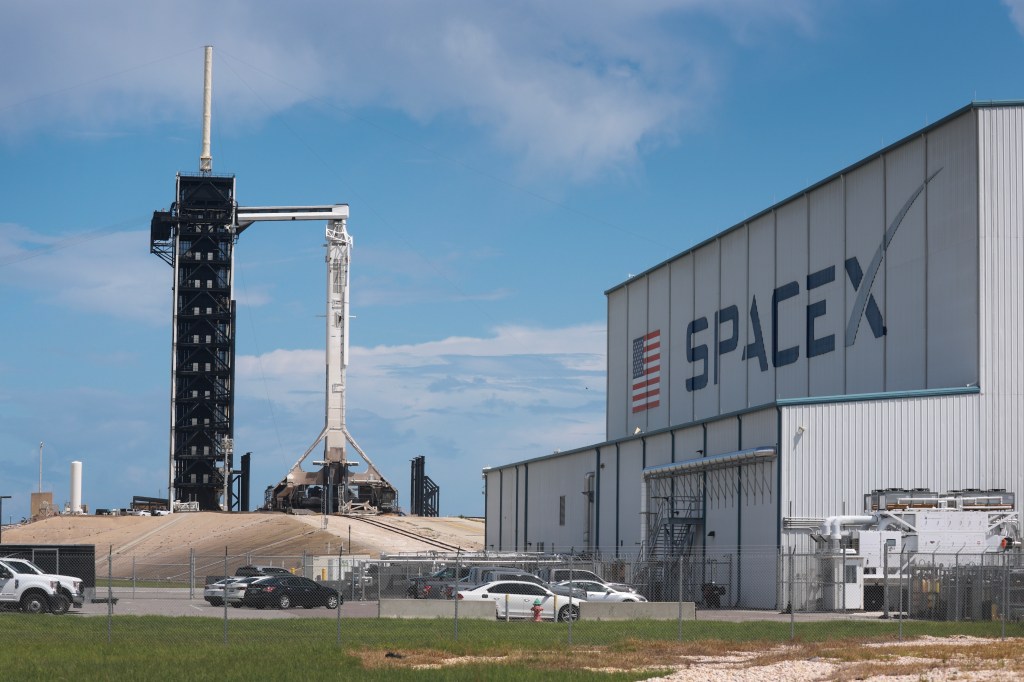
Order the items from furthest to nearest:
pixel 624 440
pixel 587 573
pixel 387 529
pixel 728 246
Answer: pixel 387 529
pixel 728 246
pixel 624 440
pixel 587 573

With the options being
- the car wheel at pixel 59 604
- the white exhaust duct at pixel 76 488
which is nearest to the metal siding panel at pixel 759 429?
the car wheel at pixel 59 604

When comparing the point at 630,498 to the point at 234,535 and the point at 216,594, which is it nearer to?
the point at 216,594

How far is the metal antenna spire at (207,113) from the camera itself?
116125 millimetres

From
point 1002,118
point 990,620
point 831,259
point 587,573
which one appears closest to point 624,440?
point 831,259

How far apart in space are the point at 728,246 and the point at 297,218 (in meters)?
55.1

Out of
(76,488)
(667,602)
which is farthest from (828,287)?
(76,488)

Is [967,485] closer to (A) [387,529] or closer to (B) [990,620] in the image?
(B) [990,620]

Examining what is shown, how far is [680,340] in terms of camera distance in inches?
2899

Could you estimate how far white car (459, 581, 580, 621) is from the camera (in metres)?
38.4

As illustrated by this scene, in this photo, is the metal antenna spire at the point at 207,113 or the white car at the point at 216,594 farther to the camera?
the metal antenna spire at the point at 207,113

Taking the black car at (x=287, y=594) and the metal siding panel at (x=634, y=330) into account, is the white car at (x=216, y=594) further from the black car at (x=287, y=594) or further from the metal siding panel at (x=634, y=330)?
the metal siding panel at (x=634, y=330)

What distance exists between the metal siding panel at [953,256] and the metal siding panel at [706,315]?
18.1 meters

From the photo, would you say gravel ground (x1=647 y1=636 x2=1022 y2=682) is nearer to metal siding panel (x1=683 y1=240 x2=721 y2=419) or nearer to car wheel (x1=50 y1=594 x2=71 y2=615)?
car wheel (x1=50 y1=594 x2=71 y2=615)

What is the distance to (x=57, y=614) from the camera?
40000 millimetres
